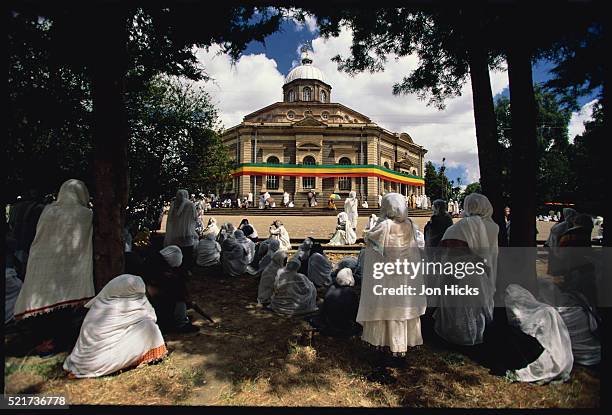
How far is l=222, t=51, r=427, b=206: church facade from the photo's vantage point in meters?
27.2

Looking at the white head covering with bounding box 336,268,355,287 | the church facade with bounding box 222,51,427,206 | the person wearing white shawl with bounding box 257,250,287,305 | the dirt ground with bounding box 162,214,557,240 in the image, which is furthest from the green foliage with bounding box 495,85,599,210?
the church facade with bounding box 222,51,427,206

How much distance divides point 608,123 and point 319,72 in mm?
43015

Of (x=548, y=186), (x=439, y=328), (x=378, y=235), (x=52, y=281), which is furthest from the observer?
(x=548, y=186)

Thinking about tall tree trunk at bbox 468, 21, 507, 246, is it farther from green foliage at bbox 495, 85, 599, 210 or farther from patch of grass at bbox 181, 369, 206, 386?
patch of grass at bbox 181, 369, 206, 386

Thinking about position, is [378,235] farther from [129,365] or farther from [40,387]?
[40,387]

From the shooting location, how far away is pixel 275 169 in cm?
2745

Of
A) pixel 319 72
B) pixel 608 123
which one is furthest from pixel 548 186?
pixel 319 72

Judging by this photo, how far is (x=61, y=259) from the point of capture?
3.31m

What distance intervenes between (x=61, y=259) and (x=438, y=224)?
5.41m

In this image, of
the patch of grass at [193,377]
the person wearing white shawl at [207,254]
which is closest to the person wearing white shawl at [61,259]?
the patch of grass at [193,377]

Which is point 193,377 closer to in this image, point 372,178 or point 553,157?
point 553,157

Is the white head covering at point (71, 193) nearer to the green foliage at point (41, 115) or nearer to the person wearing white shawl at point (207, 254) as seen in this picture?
the green foliage at point (41, 115)

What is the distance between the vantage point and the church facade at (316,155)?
89.4 feet

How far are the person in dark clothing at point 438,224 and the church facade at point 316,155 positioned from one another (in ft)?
69.1
